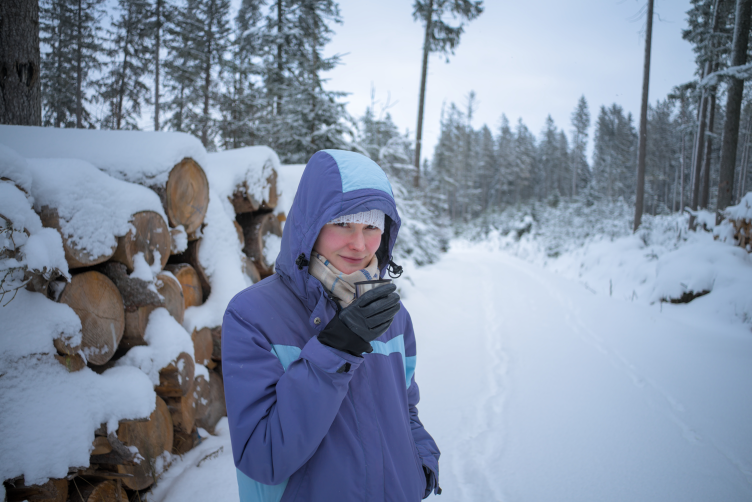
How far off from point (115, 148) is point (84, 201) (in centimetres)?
88

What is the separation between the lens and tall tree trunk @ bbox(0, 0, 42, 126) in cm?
316

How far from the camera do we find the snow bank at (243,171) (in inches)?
144

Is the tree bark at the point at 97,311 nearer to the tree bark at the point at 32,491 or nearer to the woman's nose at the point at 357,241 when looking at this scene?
the tree bark at the point at 32,491

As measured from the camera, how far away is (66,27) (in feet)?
50.8

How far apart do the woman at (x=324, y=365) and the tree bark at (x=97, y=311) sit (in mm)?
1386

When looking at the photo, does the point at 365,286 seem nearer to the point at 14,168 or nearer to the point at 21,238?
the point at 21,238

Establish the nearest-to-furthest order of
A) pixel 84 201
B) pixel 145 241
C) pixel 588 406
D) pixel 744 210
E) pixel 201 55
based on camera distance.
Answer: pixel 84 201 < pixel 145 241 < pixel 588 406 < pixel 744 210 < pixel 201 55

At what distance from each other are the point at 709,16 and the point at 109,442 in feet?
87.7

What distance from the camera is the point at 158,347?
2.42 m

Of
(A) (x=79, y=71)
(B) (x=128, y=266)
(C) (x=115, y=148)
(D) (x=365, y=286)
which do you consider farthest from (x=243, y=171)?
(A) (x=79, y=71)

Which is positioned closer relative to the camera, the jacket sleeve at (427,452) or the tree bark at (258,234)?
the jacket sleeve at (427,452)

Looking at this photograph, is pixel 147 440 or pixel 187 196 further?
pixel 187 196

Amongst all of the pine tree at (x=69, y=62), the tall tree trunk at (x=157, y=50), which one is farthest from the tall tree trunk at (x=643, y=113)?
the pine tree at (x=69, y=62)

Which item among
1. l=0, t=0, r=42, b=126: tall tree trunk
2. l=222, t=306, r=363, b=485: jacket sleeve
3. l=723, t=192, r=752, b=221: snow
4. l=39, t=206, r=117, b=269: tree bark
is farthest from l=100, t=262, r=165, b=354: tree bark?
l=723, t=192, r=752, b=221: snow
